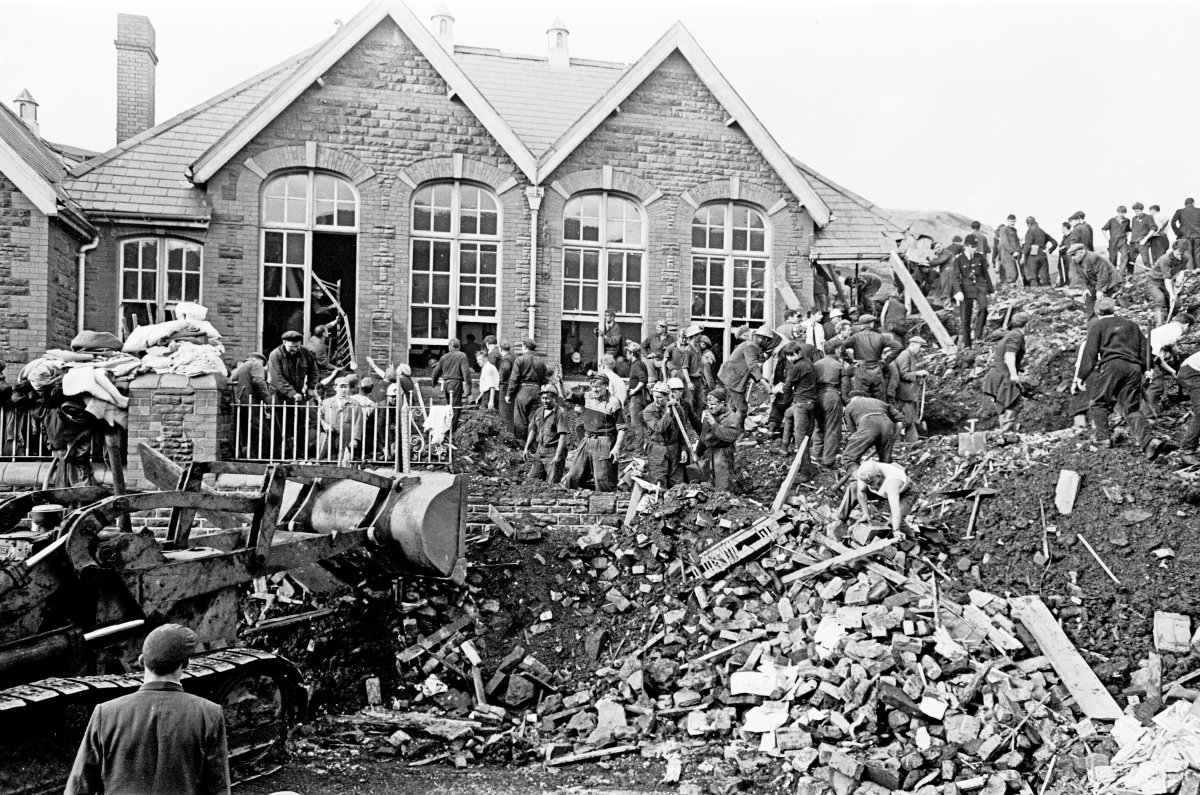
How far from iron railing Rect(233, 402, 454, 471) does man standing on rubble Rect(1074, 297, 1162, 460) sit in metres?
8.44

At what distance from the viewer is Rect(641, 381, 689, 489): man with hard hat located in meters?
14.5

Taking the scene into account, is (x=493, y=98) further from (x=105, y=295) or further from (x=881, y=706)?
(x=881, y=706)

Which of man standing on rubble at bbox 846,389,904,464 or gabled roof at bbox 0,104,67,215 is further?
gabled roof at bbox 0,104,67,215

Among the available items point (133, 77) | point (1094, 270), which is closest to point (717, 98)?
point (1094, 270)

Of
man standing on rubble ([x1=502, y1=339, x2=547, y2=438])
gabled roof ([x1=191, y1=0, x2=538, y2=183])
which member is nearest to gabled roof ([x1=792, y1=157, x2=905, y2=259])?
gabled roof ([x1=191, y1=0, x2=538, y2=183])

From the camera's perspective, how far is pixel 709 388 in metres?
18.5

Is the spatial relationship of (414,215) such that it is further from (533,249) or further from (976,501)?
(976,501)

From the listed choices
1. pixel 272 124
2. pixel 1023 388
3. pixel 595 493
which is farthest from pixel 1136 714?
pixel 272 124

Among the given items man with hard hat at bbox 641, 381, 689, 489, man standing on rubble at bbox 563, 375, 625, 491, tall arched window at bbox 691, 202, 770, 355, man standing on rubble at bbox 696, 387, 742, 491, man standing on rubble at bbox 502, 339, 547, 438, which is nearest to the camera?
man with hard hat at bbox 641, 381, 689, 489

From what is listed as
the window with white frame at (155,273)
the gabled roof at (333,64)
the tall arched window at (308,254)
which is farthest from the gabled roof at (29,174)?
the tall arched window at (308,254)

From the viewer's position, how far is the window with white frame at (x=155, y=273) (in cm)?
1942

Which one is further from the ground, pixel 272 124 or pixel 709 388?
pixel 272 124

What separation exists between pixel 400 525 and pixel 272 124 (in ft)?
39.6

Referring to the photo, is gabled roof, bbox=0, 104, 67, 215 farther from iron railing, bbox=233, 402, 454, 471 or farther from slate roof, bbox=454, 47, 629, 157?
slate roof, bbox=454, 47, 629, 157
